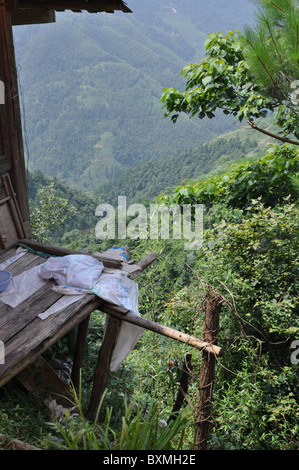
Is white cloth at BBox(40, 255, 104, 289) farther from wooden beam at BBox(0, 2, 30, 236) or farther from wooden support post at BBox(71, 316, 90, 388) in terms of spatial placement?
wooden beam at BBox(0, 2, 30, 236)

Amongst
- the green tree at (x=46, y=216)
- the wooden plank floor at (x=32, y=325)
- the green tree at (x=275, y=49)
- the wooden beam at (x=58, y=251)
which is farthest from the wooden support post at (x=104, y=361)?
the green tree at (x=46, y=216)

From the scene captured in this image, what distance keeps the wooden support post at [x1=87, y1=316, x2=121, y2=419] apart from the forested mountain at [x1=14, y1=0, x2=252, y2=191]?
45781 mm

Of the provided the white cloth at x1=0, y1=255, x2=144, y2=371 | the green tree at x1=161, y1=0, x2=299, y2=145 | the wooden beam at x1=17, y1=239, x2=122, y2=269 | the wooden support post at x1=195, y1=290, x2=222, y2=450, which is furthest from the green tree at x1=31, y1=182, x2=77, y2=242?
the wooden support post at x1=195, y1=290, x2=222, y2=450

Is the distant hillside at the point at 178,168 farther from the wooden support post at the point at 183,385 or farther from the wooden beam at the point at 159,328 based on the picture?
the wooden support post at the point at 183,385

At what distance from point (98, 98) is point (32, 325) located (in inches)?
3000

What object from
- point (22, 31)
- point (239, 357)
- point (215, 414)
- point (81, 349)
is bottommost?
point (215, 414)

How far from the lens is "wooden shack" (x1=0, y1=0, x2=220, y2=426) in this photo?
2.85 meters

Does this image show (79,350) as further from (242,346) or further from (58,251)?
(242,346)

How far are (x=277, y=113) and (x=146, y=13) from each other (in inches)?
4940

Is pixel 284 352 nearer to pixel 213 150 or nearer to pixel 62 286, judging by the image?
pixel 62 286

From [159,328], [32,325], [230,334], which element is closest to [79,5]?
[32,325]

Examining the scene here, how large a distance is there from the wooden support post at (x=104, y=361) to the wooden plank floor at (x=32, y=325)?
8.7 inches

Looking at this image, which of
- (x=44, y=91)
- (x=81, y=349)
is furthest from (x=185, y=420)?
(x=44, y=91)

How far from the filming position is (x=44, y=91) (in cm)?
7388
